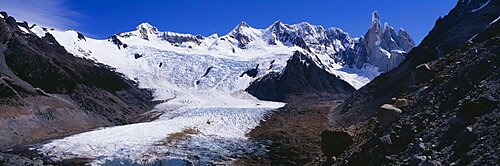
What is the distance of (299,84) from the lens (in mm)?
128750

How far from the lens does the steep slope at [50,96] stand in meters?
47.4

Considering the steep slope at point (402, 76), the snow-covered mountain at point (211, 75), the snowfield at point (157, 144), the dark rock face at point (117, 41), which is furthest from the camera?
the dark rock face at point (117, 41)

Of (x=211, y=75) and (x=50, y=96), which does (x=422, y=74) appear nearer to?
(x=50, y=96)

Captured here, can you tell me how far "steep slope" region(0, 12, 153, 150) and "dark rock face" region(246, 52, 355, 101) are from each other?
33003mm

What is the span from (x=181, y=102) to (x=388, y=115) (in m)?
77.3

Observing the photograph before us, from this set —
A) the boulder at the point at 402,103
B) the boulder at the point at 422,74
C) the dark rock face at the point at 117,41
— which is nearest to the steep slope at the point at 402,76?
the boulder at the point at 422,74

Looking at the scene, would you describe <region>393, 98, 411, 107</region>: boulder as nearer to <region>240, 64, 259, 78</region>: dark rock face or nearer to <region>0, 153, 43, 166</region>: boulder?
<region>0, 153, 43, 166</region>: boulder

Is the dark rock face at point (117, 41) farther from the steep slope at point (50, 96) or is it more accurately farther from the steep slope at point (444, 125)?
the steep slope at point (444, 125)

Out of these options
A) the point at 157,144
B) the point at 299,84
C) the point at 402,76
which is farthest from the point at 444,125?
the point at 299,84

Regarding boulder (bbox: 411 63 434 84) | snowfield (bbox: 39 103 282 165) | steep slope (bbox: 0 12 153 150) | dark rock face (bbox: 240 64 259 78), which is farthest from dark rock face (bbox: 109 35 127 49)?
boulder (bbox: 411 63 434 84)

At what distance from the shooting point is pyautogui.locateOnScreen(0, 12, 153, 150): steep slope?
4741cm

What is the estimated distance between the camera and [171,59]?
488 ft

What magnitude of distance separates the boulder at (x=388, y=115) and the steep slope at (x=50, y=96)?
106ft

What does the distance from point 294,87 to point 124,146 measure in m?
92.2
